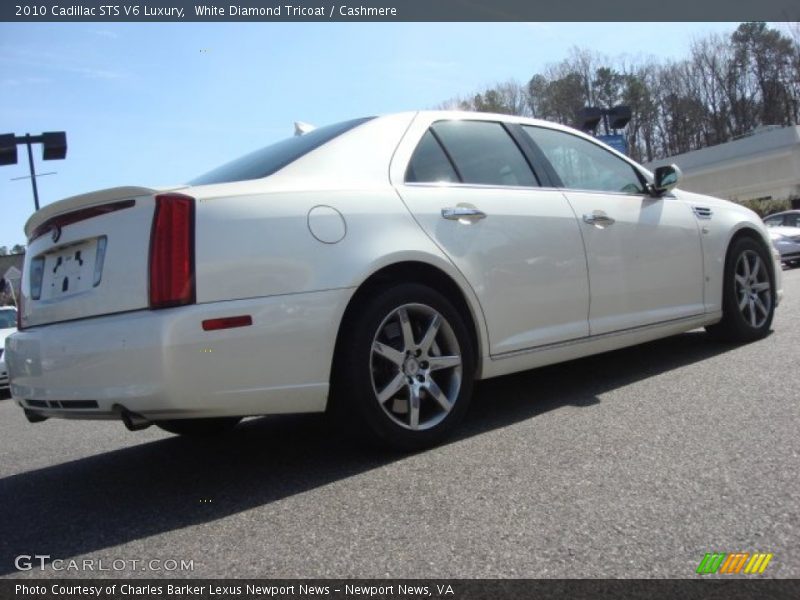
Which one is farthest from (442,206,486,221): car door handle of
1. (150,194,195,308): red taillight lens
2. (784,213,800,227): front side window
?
(784,213,800,227): front side window

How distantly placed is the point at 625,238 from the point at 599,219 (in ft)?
0.83

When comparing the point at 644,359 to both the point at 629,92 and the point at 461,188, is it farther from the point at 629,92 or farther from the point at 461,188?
the point at 629,92

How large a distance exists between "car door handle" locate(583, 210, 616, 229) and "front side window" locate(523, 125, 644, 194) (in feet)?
0.70

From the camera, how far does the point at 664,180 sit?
473 centimetres

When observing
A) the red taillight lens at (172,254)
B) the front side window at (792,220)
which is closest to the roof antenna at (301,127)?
the red taillight lens at (172,254)

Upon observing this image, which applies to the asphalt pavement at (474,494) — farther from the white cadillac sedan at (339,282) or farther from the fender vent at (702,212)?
the fender vent at (702,212)

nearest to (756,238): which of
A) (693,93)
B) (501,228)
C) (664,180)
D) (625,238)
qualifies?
(664,180)

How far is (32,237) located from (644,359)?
12.8 feet

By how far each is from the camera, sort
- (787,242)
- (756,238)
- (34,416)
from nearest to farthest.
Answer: (34,416)
(756,238)
(787,242)

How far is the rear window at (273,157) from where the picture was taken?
10.8 ft

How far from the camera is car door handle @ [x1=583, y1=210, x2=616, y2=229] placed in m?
4.08

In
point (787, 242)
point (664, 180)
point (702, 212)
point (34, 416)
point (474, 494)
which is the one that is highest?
point (664, 180)

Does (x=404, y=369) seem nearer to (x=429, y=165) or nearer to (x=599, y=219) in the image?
(x=429, y=165)

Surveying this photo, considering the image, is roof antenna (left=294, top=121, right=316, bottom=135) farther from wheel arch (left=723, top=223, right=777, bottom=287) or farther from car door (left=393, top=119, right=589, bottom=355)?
wheel arch (left=723, top=223, right=777, bottom=287)
